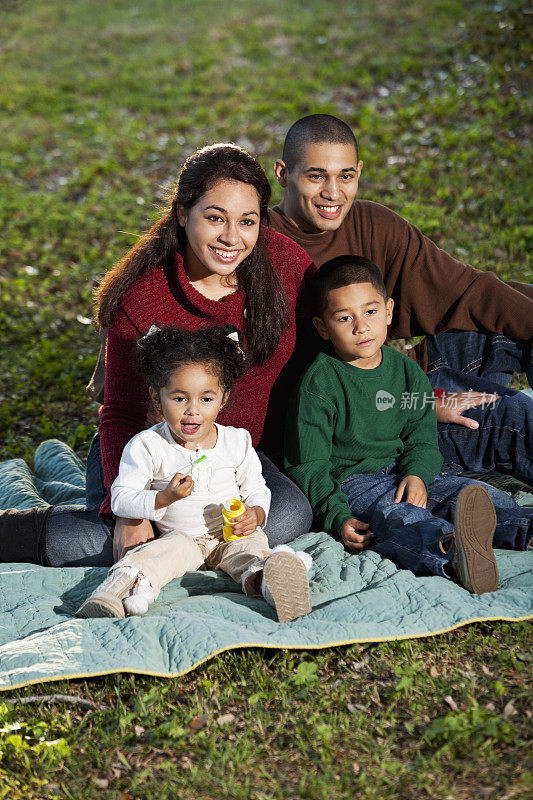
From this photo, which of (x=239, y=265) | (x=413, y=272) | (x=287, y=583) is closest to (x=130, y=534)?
(x=287, y=583)

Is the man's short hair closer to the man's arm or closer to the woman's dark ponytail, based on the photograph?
the man's arm

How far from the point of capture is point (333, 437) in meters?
3.80

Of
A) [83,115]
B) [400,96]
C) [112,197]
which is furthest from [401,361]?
[83,115]

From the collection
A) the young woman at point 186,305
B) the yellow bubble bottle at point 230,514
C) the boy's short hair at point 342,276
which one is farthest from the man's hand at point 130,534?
the boy's short hair at point 342,276

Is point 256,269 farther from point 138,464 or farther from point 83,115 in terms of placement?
point 83,115

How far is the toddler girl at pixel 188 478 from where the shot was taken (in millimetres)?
3182

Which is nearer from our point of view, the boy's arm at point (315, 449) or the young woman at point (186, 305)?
the young woman at point (186, 305)

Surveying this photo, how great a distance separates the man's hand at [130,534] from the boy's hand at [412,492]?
106cm

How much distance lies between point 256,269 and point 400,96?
8.28 metres

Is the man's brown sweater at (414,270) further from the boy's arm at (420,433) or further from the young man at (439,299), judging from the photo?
the boy's arm at (420,433)

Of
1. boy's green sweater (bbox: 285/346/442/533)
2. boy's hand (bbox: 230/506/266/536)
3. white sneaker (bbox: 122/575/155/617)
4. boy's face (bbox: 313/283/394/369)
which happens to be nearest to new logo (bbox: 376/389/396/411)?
boy's green sweater (bbox: 285/346/442/533)

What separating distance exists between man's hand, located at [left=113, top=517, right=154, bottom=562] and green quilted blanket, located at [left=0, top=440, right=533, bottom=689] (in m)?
0.17

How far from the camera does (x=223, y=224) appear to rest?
11.4ft

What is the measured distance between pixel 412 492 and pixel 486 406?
2.26ft
